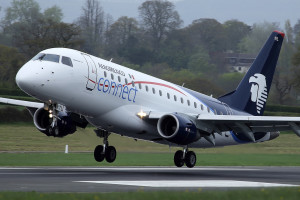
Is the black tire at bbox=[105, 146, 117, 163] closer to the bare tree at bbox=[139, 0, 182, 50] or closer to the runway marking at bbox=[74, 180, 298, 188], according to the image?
the runway marking at bbox=[74, 180, 298, 188]

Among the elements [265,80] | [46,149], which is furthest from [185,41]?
[265,80]

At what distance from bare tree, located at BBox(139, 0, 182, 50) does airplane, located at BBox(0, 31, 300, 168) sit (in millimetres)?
106795

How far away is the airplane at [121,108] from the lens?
31562 millimetres

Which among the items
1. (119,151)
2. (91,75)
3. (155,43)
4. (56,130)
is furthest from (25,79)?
(155,43)

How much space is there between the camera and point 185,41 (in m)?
153

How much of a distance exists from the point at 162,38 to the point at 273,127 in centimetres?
11488

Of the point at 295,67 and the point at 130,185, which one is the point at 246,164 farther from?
the point at 295,67

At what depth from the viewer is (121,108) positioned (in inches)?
1351

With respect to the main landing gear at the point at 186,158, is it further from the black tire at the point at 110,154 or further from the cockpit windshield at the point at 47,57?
the cockpit windshield at the point at 47,57

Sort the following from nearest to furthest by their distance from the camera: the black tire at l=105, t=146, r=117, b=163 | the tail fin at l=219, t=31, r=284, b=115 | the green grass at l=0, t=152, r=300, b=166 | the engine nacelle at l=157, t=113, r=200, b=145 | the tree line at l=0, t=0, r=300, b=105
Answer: the engine nacelle at l=157, t=113, r=200, b=145 → the black tire at l=105, t=146, r=117, b=163 → the tail fin at l=219, t=31, r=284, b=115 → the green grass at l=0, t=152, r=300, b=166 → the tree line at l=0, t=0, r=300, b=105

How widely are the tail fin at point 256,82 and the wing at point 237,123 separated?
5.08 metres

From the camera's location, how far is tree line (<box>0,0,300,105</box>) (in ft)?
297

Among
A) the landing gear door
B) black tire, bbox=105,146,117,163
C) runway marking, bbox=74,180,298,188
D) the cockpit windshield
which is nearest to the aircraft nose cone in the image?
the cockpit windshield

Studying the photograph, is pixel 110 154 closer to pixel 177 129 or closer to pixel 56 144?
pixel 177 129
